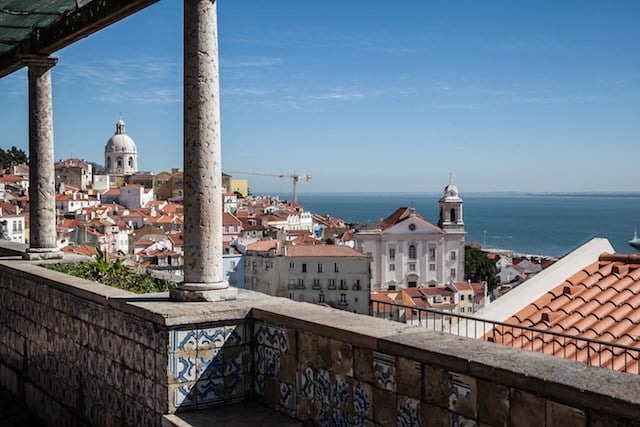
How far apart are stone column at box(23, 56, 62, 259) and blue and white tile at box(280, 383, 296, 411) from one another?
4.15 metres

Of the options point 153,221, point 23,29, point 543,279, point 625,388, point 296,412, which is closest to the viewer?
point 625,388

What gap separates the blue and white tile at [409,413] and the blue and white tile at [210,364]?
1367 millimetres

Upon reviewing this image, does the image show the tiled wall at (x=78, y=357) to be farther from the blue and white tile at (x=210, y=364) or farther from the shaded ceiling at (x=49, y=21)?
the shaded ceiling at (x=49, y=21)

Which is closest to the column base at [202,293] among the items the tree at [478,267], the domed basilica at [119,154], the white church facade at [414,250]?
the white church facade at [414,250]

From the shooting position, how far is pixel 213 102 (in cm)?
438

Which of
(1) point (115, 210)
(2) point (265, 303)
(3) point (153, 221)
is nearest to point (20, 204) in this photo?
(3) point (153, 221)

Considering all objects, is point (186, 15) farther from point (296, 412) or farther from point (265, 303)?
point (296, 412)

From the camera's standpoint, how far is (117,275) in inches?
234

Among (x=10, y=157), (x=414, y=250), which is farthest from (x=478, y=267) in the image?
(x=10, y=157)

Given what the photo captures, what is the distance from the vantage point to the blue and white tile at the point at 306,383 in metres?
3.65

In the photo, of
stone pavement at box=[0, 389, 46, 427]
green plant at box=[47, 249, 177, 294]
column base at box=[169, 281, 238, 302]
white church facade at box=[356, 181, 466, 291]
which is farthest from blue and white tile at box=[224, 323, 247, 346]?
white church facade at box=[356, 181, 466, 291]

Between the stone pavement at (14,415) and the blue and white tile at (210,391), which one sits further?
the stone pavement at (14,415)

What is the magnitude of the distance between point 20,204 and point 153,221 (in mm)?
17534

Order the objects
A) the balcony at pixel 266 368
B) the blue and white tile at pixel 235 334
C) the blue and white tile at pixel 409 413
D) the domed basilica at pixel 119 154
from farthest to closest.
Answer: the domed basilica at pixel 119 154
the blue and white tile at pixel 235 334
the blue and white tile at pixel 409 413
the balcony at pixel 266 368
